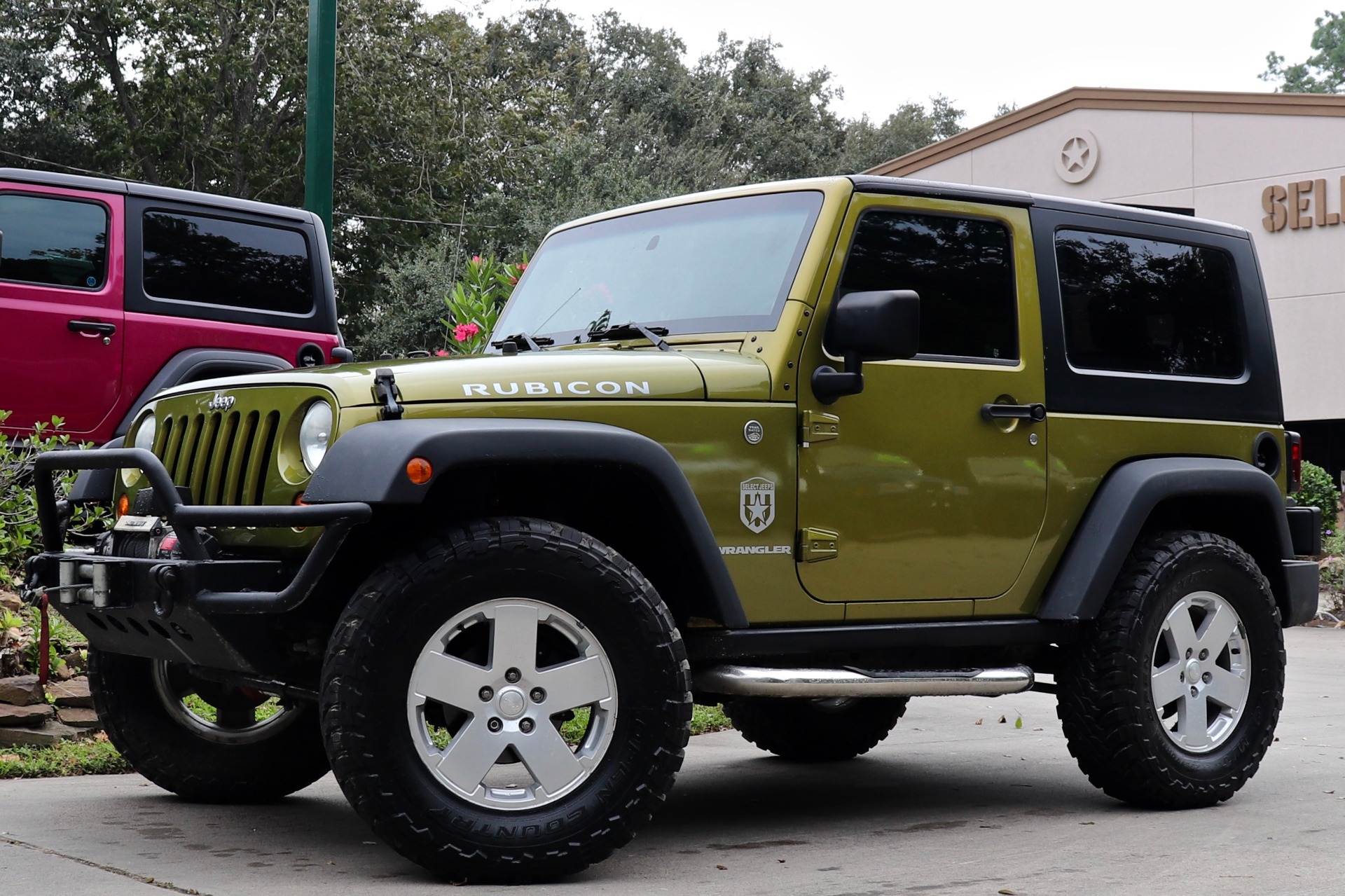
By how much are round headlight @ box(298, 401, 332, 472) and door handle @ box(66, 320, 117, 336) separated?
4.76 meters

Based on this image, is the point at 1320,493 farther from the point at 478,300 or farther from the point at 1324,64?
the point at 1324,64

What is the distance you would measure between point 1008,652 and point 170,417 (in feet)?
9.78

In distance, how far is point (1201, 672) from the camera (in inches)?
223

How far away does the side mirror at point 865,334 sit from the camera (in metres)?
4.58

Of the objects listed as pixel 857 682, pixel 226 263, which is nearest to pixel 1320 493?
pixel 226 263

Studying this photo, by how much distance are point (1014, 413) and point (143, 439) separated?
9.47 feet

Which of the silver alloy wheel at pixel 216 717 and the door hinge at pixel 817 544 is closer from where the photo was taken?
the door hinge at pixel 817 544

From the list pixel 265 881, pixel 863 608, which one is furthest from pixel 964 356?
pixel 265 881

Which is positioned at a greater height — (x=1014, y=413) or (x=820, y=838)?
(x=1014, y=413)

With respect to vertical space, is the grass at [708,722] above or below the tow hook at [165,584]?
below

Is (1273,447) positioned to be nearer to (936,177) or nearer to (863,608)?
(863,608)

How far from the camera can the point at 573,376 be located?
14.4ft

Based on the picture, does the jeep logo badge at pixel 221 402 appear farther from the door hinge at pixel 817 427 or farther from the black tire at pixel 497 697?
the door hinge at pixel 817 427

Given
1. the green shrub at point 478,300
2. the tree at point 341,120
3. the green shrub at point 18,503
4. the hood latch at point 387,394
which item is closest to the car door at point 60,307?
the green shrub at point 18,503
